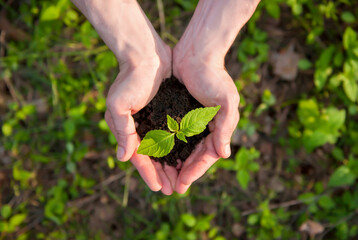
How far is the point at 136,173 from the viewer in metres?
3.00

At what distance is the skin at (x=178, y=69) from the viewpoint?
201 centimetres

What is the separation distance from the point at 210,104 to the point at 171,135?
42 cm

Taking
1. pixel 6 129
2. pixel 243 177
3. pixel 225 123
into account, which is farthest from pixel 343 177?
pixel 6 129

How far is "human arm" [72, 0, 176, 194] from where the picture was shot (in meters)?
2.01

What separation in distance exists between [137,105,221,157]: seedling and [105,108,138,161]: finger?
0.19 metres

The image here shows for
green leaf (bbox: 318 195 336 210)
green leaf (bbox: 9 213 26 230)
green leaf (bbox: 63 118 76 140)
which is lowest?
green leaf (bbox: 9 213 26 230)

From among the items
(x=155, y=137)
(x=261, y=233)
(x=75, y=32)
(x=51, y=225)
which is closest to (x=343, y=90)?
(x=261, y=233)

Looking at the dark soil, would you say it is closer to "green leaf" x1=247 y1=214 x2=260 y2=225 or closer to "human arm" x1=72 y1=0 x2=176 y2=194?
"human arm" x1=72 y1=0 x2=176 y2=194

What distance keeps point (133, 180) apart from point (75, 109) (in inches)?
36.7

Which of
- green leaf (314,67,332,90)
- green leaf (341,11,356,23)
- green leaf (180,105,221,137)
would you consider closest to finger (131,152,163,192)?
green leaf (180,105,221,137)

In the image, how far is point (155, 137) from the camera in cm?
182

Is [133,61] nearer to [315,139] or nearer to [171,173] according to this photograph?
[171,173]

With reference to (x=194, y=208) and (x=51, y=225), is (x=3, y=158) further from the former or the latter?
(x=194, y=208)

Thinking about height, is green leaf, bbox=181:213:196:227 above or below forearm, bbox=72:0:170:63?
below
